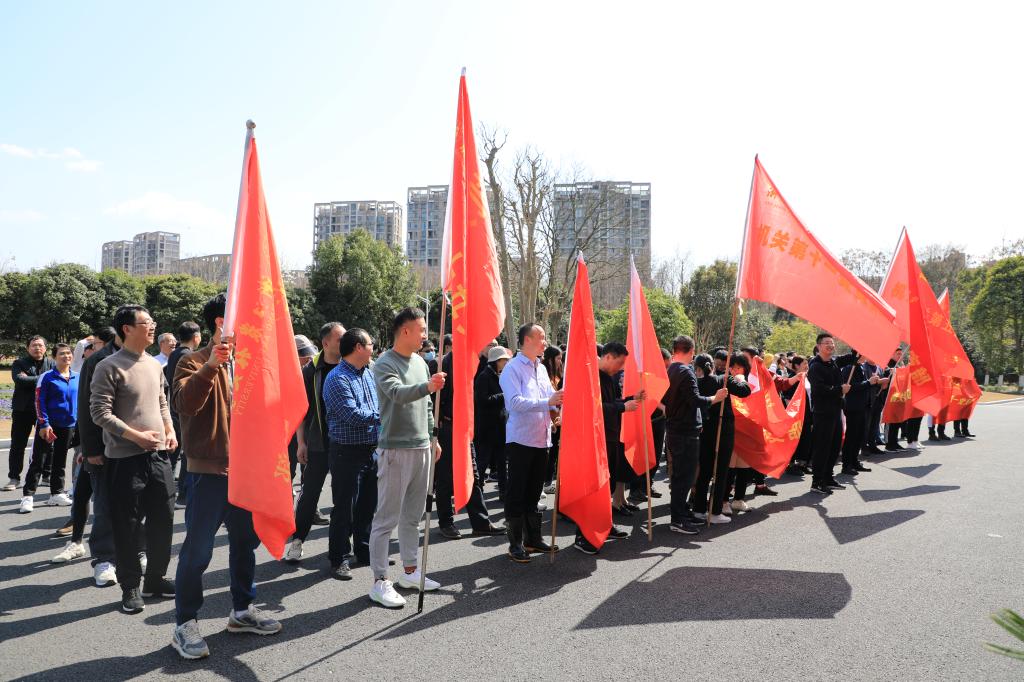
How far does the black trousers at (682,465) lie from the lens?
23.2ft

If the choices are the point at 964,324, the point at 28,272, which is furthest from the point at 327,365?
the point at 964,324

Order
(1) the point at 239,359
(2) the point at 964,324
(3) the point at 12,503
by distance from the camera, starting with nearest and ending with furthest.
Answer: (1) the point at 239,359 → (3) the point at 12,503 → (2) the point at 964,324

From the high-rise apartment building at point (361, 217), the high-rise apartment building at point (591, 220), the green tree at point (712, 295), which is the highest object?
the high-rise apartment building at point (361, 217)

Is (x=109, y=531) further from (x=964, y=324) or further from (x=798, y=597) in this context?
(x=964, y=324)

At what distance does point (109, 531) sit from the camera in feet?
17.5

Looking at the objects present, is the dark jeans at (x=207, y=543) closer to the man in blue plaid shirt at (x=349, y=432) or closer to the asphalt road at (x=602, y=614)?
the asphalt road at (x=602, y=614)

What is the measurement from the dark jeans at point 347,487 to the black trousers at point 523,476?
1.17 metres

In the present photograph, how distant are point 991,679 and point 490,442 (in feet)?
17.2

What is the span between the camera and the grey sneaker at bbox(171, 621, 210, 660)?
3877 mm

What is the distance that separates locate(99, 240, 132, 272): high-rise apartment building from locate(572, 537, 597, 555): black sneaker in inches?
5713

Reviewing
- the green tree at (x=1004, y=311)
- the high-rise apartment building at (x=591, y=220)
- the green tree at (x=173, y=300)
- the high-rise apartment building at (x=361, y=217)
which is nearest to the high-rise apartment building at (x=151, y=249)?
the high-rise apartment building at (x=361, y=217)

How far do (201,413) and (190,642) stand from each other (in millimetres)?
1337

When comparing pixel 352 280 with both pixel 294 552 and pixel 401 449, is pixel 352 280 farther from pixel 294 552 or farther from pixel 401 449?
pixel 401 449

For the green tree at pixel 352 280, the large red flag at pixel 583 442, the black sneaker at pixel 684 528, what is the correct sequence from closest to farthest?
the large red flag at pixel 583 442 → the black sneaker at pixel 684 528 → the green tree at pixel 352 280
